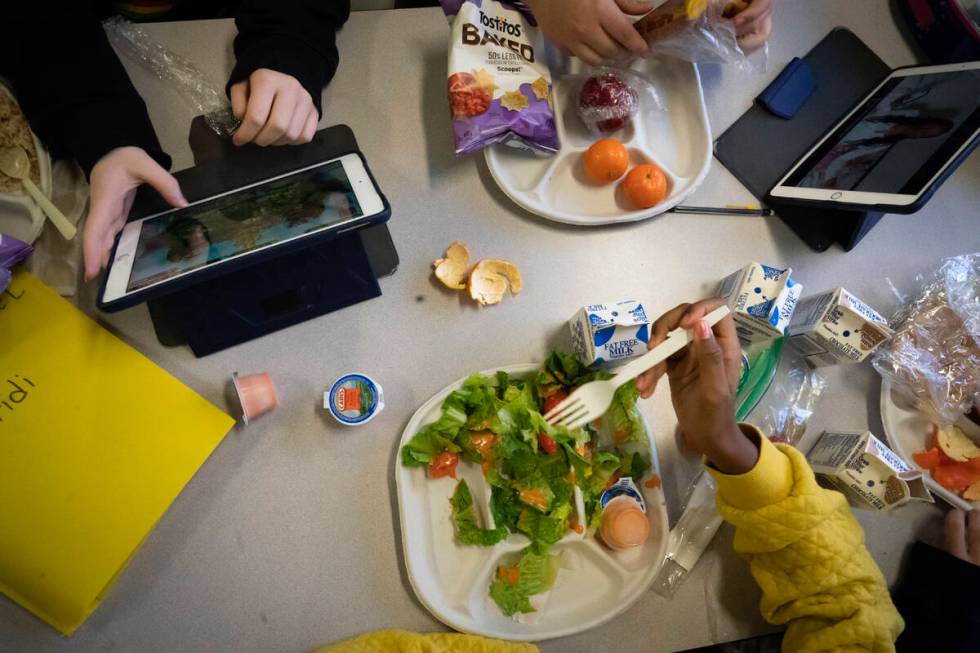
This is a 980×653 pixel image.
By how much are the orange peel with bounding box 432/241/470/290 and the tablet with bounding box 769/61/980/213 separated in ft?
1.84

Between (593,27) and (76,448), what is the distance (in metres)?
1.01

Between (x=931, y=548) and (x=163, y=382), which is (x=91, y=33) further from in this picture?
(x=931, y=548)

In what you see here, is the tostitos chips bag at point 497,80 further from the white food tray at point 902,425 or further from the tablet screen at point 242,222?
the white food tray at point 902,425

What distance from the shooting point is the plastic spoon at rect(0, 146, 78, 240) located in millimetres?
830

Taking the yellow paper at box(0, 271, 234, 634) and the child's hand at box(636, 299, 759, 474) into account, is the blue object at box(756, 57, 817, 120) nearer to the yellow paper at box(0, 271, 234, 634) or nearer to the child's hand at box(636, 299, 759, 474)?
the child's hand at box(636, 299, 759, 474)

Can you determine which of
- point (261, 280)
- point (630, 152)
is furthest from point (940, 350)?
point (261, 280)

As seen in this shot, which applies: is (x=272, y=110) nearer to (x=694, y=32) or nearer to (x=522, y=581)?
(x=694, y=32)

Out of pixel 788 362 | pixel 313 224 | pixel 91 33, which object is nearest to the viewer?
pixel 313 224

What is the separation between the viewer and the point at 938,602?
879mm

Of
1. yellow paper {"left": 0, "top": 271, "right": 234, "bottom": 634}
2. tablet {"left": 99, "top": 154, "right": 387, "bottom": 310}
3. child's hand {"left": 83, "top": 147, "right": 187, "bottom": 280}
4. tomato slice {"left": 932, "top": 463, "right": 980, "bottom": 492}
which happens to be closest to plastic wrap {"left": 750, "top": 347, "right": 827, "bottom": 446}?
tomato slice {"left": 932, "top": 463, "right": 980, "bottom": 492}

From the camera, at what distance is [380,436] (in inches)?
34.9

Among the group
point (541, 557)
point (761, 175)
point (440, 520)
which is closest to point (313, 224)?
point (440, 520)

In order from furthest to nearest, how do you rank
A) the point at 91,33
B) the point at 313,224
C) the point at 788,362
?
the point at 788,362
the point at 91,33
the point at 313,224

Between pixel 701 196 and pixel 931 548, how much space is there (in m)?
0.67
